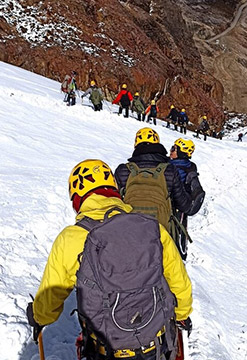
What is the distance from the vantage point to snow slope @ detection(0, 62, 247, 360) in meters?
4.24

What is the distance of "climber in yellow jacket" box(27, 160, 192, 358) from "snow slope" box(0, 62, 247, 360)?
1428 millimetres

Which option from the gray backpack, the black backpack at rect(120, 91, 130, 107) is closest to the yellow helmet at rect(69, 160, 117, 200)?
the gray backpack

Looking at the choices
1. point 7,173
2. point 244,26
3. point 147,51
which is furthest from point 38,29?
point 244,26

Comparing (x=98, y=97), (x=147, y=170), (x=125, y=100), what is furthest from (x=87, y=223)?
(x=125, y=100)

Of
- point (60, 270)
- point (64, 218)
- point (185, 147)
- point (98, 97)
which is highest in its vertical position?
point (185, 147)

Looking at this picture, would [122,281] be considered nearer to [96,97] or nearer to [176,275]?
[176,275]

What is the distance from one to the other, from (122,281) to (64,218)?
500 cm

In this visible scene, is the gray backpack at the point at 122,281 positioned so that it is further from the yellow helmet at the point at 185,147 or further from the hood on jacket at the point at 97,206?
the yellow helmet at the point at 185,147

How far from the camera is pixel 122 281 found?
6.81ft

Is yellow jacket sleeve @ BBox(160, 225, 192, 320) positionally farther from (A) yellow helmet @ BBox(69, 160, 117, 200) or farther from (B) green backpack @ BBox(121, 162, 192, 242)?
(B) green backpack @ BBox(121, 162, 192, 242)

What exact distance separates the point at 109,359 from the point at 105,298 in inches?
16.2

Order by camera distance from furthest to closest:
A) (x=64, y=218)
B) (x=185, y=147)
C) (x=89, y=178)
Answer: (x=64, y=218), (x=185, y=147), (x=89, y=178)

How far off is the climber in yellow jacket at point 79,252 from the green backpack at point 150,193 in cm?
101

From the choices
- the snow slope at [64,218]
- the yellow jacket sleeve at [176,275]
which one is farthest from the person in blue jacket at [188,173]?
the yellow jacket sleeve at [176,275]
